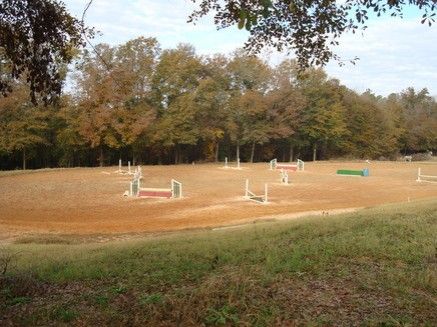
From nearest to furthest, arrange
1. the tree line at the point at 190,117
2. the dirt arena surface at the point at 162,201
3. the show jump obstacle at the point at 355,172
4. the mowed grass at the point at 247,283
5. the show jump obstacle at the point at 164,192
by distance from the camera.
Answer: the mowed grass at the point at 247,283 < the dirt arena surface at the point at 162,201 < the show jump obstacle at the point at 164,192 < the show jump obstacle at the point at 355,172 < the tree line at the point at 190,117

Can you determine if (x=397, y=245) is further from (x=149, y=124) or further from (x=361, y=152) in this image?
A: (x=361, y=152)

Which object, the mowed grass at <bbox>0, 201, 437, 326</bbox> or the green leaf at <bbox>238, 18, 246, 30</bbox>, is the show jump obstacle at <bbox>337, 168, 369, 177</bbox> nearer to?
the mowed grass at <bbox>0, 201, 437, 326</bbox>

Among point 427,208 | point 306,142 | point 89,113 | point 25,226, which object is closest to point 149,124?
point 89,113

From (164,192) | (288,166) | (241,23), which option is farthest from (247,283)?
(288,166)

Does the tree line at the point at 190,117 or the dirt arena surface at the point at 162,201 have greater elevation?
the tree line at the point at 190,117

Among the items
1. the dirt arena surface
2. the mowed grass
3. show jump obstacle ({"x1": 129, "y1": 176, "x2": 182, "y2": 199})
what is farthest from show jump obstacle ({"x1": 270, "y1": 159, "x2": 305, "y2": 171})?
the mowed grass

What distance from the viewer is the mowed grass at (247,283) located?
4168 mm

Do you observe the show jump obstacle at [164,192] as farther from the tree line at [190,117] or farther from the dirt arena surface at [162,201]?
the tree line at [190,117]

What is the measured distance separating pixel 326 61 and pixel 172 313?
385cm

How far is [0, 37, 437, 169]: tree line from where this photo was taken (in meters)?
48.1

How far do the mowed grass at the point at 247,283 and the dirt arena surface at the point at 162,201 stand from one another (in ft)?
30.1

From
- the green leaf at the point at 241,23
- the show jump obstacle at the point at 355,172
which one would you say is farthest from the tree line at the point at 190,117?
the green leaf at the point at 241,23

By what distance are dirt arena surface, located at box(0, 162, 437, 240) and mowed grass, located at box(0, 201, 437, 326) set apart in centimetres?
917

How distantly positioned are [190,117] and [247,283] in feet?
165
